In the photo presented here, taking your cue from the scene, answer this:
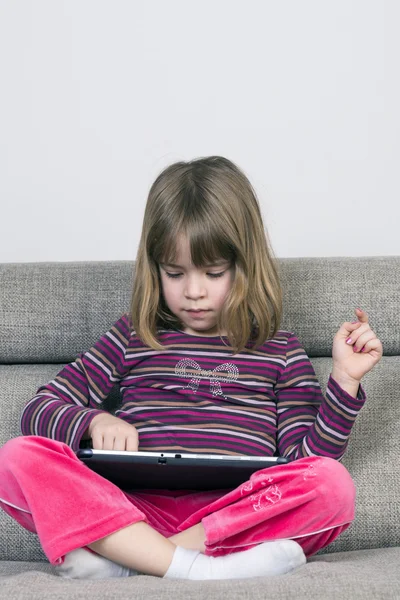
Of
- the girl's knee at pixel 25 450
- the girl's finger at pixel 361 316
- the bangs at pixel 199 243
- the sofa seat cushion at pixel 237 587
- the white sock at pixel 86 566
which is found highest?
the bangs at pixel 199 243

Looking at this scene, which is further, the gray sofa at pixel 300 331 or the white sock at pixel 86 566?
the gray sofa at pixel 300 331

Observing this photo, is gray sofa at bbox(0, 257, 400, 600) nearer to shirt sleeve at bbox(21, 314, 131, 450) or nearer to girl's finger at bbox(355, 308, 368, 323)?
shirt sleeve at bbox(21, 314, 131, 450)

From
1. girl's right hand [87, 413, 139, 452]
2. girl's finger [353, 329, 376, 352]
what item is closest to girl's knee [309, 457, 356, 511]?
girl's finger [353, 329, 376, 352]

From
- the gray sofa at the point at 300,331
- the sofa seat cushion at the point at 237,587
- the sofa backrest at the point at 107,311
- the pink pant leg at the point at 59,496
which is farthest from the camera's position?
the sofa backrest at the point at 107,311

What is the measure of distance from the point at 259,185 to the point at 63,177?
1.93ft

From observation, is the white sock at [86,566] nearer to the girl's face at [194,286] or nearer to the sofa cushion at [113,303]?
the girl's face at [194,286]

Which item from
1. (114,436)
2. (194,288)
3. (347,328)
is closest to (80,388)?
(114,436)

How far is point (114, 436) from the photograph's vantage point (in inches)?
63.6

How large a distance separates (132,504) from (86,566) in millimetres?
122

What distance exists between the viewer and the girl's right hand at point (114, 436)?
5.28ft

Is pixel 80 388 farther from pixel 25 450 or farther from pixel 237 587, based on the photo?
pixel 237 587

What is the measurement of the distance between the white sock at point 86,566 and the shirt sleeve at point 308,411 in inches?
16.1

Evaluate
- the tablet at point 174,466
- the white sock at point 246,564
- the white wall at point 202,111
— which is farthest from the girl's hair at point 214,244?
the white wall at point 202,111

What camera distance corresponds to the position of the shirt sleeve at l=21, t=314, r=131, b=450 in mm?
1695
